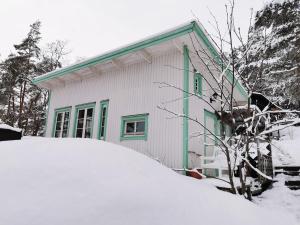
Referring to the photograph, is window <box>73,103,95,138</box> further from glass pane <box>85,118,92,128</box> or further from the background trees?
the background trees

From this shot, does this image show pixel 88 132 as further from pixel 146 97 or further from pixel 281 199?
pixel 281 199

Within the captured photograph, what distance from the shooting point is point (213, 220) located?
1.76 meters

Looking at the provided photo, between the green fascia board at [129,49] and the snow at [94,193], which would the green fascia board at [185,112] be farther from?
the snow at [94,193]

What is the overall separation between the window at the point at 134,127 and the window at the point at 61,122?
3.51 meters

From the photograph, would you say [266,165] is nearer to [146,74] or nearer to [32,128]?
[146,74]

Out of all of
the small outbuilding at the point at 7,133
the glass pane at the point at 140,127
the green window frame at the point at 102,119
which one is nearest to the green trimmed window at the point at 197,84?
the glass pane at the point at 140,127

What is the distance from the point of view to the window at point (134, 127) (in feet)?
27.1

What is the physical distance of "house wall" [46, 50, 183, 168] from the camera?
7.50m

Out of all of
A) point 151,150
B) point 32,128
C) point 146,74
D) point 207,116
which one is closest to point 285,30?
point 207,116

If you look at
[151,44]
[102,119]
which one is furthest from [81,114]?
[151,44]

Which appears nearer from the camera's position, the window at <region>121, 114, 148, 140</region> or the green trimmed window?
the window at <region>121, 114, 148, 140</region>

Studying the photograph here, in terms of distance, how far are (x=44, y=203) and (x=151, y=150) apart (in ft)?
21.7

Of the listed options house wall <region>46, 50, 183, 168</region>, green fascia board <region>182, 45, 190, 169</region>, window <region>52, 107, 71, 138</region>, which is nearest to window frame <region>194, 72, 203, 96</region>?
green fascia board <region>182, 45, 190, 169</region>

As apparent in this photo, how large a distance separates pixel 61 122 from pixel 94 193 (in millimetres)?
10712
